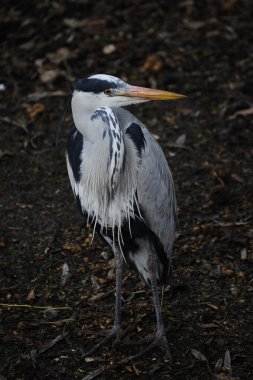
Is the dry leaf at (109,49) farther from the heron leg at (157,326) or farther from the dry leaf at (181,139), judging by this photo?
the heron leg at (157,326)

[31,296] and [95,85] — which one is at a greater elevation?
[95,85]

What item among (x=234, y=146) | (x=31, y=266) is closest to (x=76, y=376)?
(x=31, y=266)

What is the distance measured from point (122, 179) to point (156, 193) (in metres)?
0.21

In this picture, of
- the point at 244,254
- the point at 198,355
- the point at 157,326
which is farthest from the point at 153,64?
the point at 198,355

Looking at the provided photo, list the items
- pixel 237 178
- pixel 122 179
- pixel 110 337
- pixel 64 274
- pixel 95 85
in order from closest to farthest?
pixel 95 85
pixel 122 179
pixel 110 337
pixel 64 274
pixel 237 178

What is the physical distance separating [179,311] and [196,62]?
2820 millimetres

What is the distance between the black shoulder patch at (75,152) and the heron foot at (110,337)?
32.9 inches

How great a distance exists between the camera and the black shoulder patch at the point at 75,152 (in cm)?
345

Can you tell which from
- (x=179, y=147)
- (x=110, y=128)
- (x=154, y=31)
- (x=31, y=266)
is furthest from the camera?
(x=154, y=31)

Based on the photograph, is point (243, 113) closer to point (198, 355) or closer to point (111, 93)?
point (111, 93)

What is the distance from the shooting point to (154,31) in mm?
6246

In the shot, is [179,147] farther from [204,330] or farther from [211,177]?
[204,330]

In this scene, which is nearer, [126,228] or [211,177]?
[126,228]

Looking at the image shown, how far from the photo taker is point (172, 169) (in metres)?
4.84
